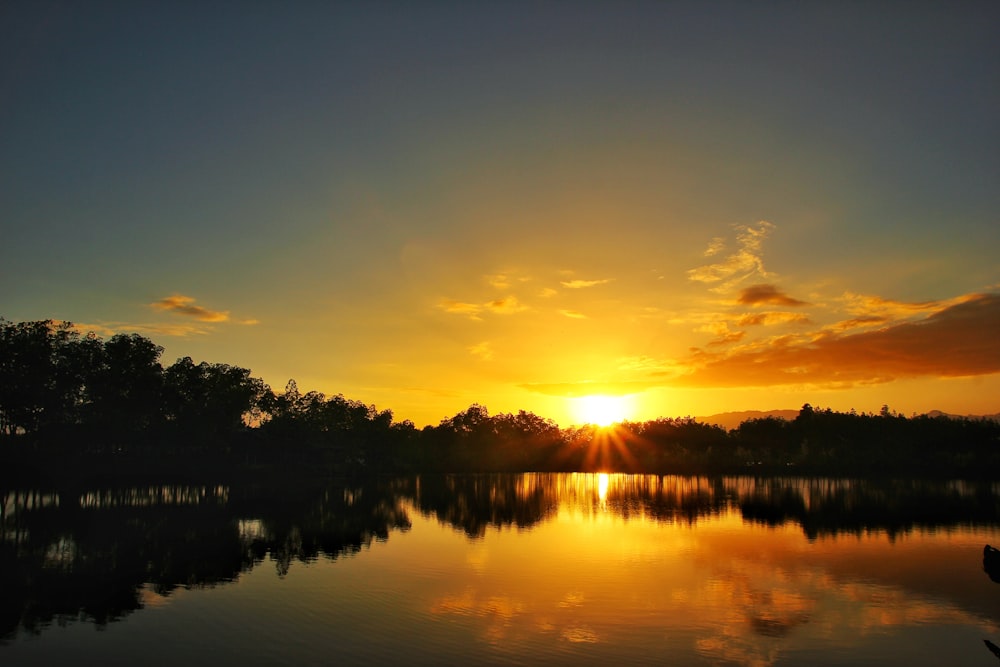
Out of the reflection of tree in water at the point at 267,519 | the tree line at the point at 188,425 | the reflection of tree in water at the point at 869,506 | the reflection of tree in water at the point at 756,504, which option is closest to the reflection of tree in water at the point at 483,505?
the reflection of tree in water at the point at 756,504

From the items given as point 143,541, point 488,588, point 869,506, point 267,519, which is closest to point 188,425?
point 267,519

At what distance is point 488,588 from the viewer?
38.5 m

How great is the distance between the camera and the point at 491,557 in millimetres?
49938

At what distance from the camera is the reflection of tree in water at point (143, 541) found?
110 ft

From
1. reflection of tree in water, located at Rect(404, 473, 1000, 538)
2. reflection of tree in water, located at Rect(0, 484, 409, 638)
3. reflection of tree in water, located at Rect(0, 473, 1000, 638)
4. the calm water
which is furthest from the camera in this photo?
reflection of tree in water, located at Rect(404, 473, 1000, 538)

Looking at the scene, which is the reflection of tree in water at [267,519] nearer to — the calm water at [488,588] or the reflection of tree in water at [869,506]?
the reflection of tree in water at [869,506]

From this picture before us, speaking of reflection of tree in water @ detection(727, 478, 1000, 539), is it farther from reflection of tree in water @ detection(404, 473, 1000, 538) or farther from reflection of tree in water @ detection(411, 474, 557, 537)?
reflection of tree in water @ detection(411, 474, 557, 537)

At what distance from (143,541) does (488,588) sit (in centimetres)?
3180

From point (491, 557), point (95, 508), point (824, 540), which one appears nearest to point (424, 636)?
point (491, 557)

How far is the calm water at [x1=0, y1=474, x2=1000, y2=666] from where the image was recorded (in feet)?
86.2

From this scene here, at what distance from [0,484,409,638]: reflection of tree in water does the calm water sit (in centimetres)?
23

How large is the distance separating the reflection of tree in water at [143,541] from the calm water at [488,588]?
232 millimetres

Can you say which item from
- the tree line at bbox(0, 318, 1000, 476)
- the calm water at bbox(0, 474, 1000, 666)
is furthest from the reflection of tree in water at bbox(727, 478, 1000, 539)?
the tree line at bbox(0, 318, 1000, 476)

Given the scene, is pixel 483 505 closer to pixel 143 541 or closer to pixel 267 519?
pixel 267 519
